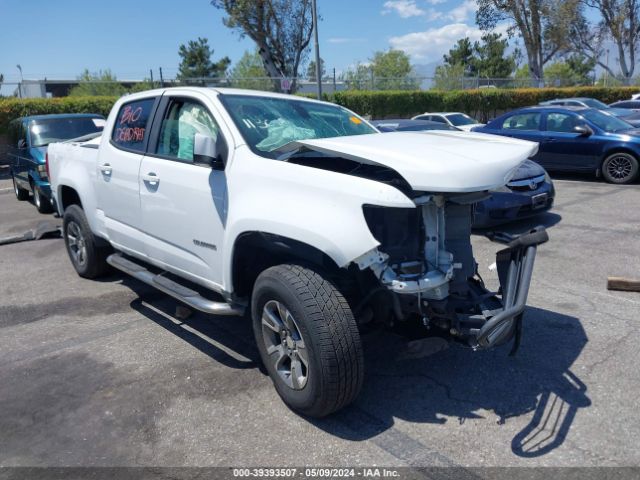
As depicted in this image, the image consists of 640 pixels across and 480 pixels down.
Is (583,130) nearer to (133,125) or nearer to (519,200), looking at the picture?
(519,200)

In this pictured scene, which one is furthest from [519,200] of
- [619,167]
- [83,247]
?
[83,247]

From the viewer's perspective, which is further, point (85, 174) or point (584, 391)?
point (85, 174)

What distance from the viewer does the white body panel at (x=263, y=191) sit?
2936 millimetres

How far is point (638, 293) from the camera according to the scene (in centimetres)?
515

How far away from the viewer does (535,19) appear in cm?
3947

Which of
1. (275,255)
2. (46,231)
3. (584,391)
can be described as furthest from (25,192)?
(584,391)

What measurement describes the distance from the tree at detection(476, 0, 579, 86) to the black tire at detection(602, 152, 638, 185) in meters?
32.0

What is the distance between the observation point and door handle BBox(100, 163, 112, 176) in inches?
196

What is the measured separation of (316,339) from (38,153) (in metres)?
8.66

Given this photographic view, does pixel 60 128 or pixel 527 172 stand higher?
pixel 60 128

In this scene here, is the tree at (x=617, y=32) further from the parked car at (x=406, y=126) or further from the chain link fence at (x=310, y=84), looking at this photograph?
the parked car at (x=406, y=126)

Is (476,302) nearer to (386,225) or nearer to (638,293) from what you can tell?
(386,225)

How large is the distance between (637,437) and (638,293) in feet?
8.30

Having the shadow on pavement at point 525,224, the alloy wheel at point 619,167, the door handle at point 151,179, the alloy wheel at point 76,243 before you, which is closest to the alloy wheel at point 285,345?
the door handle at point 151,179
